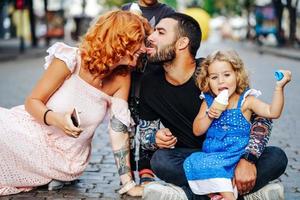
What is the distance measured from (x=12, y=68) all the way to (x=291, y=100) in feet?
35.4

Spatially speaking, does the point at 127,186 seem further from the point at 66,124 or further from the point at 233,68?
the point at 233,68

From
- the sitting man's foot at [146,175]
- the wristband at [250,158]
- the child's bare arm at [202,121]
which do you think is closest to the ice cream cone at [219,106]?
the child's bare arm at [202,121]

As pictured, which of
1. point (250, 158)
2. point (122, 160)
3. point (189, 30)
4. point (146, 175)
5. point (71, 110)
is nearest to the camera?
point (250, 158)

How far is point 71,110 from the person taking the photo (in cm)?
461

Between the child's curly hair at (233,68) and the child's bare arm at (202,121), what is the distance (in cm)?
13

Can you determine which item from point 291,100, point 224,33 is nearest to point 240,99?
point 291,100

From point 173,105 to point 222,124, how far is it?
19.6 inches

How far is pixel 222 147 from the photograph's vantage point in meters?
4.10

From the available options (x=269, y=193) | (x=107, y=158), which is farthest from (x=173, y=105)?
(x=107, y=158)

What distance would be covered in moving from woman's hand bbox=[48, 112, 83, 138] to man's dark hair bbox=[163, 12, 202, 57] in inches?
39.1

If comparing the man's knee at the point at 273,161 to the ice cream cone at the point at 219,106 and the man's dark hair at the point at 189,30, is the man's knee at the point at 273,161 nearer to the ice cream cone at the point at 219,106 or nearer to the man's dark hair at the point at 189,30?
the ice cream cone at the point at 219,106

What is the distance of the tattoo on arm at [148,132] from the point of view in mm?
4555

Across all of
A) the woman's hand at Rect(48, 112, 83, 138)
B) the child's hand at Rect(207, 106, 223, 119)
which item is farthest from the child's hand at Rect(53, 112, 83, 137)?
the child's hand at Rect(207, 106, 223, 119)

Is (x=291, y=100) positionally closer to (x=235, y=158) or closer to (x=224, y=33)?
(x=235, y=158)
